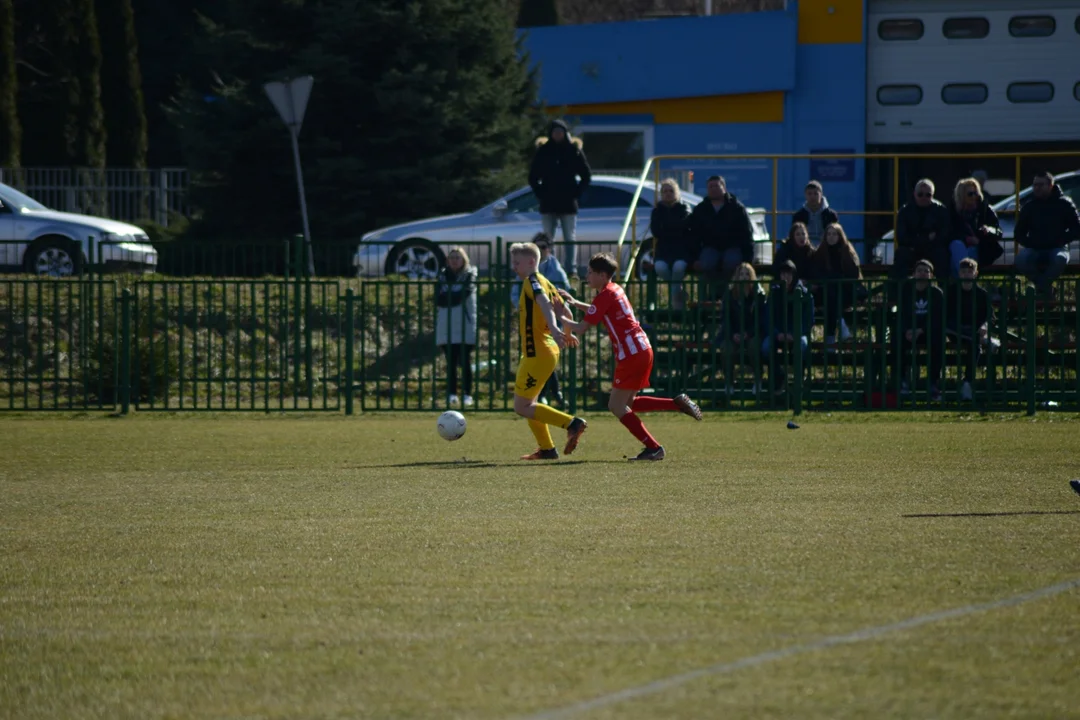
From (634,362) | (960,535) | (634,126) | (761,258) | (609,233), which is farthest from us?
(634,126)

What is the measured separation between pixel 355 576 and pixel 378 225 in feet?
71.8

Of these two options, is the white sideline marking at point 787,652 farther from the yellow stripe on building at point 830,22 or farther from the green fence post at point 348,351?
the yellow stripe on building at point 830,22

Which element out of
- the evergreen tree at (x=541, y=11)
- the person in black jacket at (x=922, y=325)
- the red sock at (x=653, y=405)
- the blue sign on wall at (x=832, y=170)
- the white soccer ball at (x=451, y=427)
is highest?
the evergreen tree at (x=541, y=11)

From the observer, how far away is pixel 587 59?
33281 mm

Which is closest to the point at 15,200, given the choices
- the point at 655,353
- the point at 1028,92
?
the point at 655,353

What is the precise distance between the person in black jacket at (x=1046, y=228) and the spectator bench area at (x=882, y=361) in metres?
0.71

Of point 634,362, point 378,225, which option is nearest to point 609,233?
point 378,225

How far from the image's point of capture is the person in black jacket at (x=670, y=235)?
19.6 meters

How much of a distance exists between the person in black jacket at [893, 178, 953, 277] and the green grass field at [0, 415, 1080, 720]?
20.1 feet

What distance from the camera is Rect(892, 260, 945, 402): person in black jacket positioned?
17.3m

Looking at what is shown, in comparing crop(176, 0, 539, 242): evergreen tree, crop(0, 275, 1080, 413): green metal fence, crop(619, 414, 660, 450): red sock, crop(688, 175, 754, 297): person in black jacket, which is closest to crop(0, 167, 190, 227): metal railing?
crop(176, 0, 539, 242): evergreen tree

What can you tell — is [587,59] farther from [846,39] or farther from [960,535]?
[960,535]

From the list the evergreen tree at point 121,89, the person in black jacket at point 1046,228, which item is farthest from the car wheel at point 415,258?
the evergreen tree at point 121,89

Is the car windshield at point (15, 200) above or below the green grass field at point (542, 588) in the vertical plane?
above
